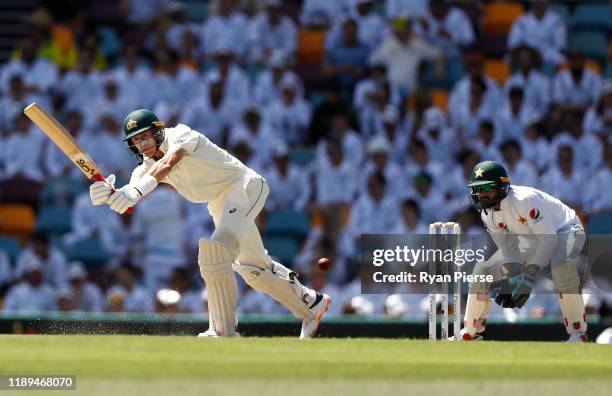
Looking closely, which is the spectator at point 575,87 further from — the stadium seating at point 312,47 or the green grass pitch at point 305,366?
the green grass pitch at point 305,366

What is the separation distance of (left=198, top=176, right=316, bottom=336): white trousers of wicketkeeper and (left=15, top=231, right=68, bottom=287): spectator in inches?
187

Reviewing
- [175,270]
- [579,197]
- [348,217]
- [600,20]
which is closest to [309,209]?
[348,217]

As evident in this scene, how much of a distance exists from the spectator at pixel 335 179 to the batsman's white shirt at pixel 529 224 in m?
4.70

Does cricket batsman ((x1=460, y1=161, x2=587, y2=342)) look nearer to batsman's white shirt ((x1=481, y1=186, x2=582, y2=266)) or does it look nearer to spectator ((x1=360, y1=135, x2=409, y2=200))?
batsman's white shirt ((x1=481, y1=186, x2=582, y2=266))

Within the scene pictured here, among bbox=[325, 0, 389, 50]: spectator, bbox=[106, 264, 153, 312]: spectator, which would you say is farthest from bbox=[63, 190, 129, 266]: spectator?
bbox=[325, 0, 389, 50]: spectator

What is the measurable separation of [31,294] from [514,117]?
18.1 feet

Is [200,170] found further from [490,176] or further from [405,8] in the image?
[405,8]

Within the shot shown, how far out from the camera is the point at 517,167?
45.3 ft

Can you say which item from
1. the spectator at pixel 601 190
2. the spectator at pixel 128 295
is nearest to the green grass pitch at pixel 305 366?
the spectator at pixel 128 295

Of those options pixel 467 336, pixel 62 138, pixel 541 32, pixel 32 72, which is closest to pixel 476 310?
pixel 467 336

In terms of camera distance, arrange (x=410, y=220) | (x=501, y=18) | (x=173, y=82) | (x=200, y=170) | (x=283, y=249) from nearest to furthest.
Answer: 1. (x=200, y=170)
2. (x=410, y=220)
3. (x=283, y=249)
4. (x=173, y=82)
5. (x=501, y=18)

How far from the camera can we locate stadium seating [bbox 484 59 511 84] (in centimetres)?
1559

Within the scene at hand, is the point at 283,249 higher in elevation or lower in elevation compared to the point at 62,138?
higher

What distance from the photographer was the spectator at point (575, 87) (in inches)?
594
